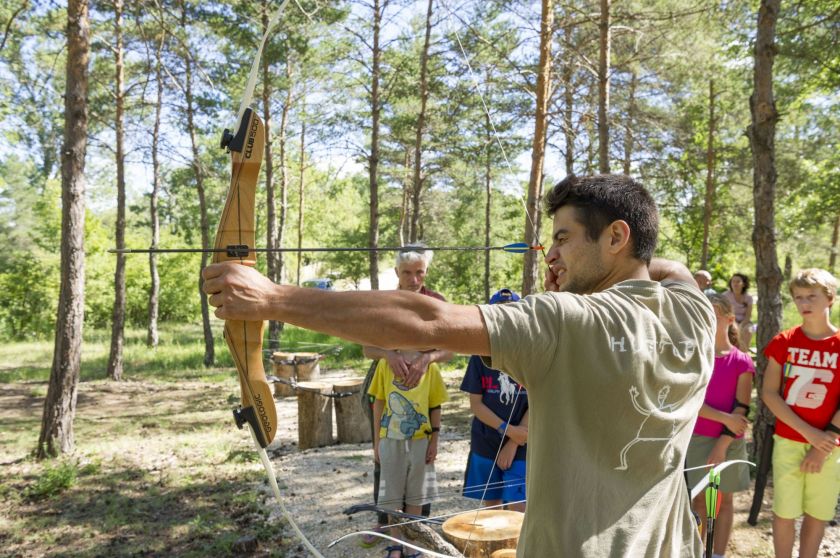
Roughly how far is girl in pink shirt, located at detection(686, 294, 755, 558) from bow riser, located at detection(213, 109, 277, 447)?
2659mm

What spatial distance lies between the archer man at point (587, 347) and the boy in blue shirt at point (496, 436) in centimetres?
177

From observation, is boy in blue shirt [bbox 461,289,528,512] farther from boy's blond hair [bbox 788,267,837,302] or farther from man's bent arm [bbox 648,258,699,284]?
boy's blond hair [bbox 788,267,837,302]

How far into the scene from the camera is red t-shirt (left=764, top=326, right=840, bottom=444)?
10.3 feet

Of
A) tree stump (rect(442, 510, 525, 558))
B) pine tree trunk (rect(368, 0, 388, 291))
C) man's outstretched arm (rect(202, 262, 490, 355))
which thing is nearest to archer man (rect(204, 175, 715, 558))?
man's outstretched arm (rect(202, 262, 490, 355))

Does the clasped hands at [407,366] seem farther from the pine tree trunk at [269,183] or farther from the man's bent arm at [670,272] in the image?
the pine tree trunk at [269,183]

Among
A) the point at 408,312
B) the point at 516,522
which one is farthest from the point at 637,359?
the point at 516,522

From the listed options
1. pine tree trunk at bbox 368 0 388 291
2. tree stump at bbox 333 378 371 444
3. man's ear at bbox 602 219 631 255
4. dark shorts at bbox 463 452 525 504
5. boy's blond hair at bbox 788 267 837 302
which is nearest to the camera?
man's ear at bbox 602 219 631 255

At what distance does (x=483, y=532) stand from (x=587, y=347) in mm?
1849

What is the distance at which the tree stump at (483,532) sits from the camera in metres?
2.61

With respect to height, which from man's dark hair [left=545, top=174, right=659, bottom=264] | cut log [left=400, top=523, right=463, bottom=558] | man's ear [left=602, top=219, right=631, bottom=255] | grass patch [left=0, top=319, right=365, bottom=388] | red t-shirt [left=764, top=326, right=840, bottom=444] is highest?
man's dark hair [left=545, top=174, right=659, bottom=264]

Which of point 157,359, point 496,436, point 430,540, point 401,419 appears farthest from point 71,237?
point 157,359

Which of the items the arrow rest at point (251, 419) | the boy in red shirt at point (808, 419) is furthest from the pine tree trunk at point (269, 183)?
the arrow rest at point (251, 419)

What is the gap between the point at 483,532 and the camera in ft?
8.82

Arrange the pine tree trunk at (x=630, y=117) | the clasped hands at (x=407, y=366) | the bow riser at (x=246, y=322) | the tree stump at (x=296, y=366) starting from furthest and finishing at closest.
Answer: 1. the pine tree trunk at (x=630, y=117)
2. the tree stump at (x=296, y=366)
3. the clasped hands at (x=407, y=366)
4. the bow riser at (x=246, y=322)
